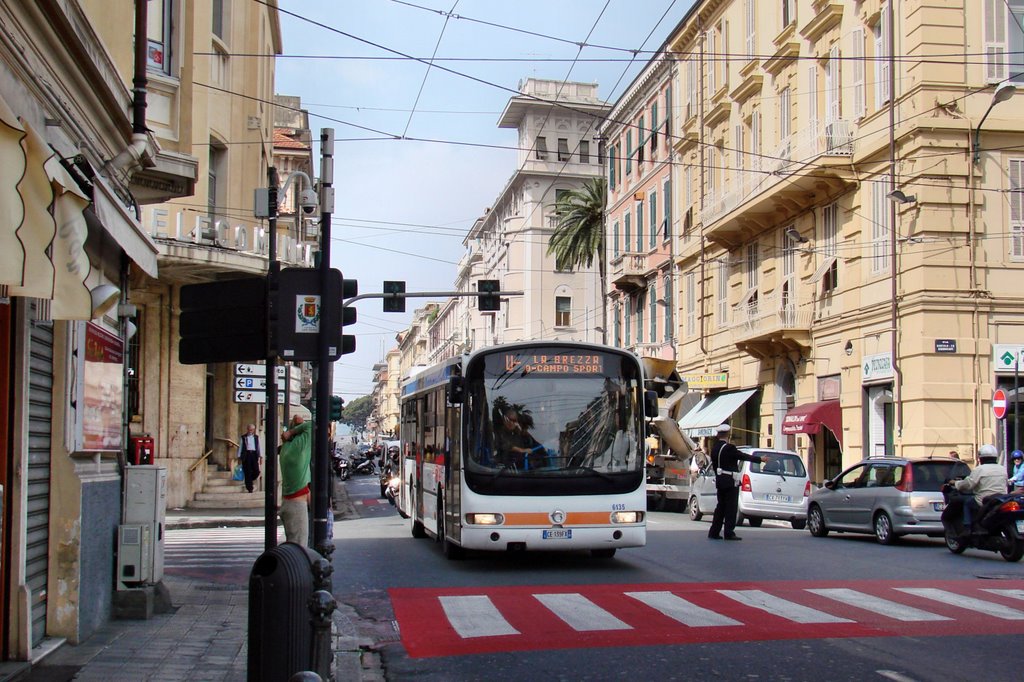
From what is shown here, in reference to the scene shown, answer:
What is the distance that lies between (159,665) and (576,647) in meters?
3.12

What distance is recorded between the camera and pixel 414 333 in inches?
5482

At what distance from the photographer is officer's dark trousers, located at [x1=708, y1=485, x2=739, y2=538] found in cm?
1878

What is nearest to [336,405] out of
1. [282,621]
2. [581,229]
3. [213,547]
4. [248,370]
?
[248,370]

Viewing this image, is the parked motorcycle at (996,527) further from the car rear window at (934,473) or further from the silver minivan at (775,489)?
the silver minivan at (775,489)

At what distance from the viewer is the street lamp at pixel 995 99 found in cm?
2398

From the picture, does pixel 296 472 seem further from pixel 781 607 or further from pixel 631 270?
pixel 631 270

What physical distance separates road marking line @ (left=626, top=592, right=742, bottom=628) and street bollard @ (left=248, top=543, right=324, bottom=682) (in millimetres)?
4584

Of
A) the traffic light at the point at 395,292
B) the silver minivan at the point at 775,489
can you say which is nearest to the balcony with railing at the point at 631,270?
the traffic light at the point at 395,292

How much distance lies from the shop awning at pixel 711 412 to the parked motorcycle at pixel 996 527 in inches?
719

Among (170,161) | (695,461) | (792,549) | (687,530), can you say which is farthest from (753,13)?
(170,161)

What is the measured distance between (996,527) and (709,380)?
22.6m

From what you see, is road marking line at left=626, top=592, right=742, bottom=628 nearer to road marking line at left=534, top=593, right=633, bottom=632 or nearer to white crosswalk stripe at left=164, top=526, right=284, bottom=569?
road marking line at left=534, top=593, right=633, bottom=632

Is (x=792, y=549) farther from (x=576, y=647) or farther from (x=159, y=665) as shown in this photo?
(x=159, y=665)

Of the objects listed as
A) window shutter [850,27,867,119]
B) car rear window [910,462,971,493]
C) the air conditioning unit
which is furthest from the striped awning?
window shutter [850,27,867,119]
